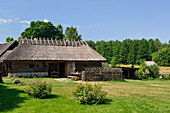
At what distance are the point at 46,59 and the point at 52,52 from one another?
7.89 feet

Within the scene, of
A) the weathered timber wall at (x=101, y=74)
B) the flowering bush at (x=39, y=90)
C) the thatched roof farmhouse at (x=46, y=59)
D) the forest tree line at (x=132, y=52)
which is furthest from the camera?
the forest tree line at (x=132, y=52)

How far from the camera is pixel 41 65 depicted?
2259 cm

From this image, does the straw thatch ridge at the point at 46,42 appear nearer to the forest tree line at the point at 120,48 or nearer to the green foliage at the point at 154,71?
the green foliage at the point at 154,71

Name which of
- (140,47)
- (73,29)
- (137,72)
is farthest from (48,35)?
(140,47)

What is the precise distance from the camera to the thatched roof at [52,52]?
21.4 meters

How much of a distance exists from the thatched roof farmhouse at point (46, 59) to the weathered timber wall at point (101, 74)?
414 centimetres

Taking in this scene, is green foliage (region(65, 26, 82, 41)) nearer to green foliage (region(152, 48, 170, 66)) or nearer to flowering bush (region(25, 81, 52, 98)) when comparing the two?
green foliage (region(152, 48, 170, 66))

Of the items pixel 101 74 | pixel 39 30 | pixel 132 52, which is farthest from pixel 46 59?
pixel 132 52

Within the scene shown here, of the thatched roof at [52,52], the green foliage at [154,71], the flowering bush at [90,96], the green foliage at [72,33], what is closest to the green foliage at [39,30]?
the green foliage at [72,33]

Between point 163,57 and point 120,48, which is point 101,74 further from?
point 120,48

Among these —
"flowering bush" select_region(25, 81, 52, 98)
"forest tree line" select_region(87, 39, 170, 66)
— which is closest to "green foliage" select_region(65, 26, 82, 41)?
"forest tree line" select_region(87, 39, 170, 66)

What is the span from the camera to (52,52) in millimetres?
23578

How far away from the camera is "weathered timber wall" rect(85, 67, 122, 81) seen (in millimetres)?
18516

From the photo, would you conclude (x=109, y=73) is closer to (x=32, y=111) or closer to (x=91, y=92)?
(x=91, y=92)
